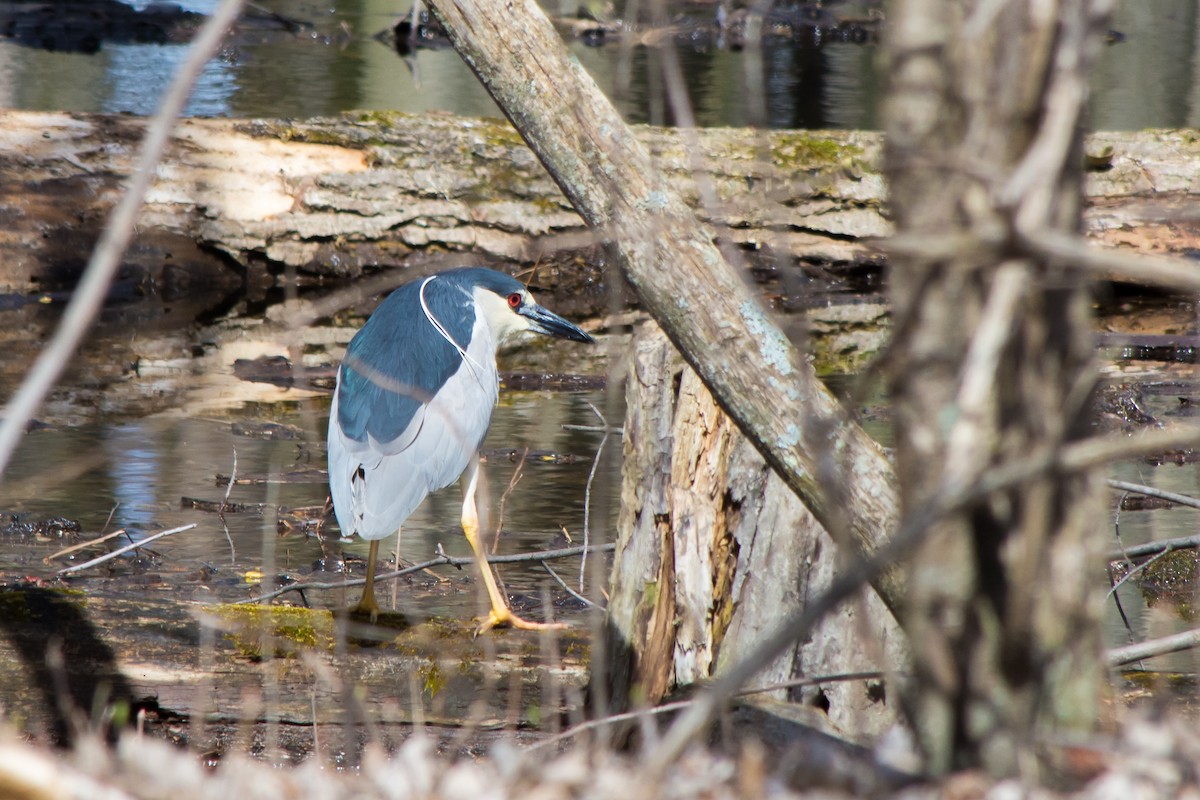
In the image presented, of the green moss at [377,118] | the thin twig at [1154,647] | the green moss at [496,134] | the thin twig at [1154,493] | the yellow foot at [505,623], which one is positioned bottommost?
the yellow foot at [505,623]

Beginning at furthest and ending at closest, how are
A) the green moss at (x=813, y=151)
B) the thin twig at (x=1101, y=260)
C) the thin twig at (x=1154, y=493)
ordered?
the green moss at (x=813, y=151) → the thin twig at (x=1154, y=493) → the thin twig at (x=1101, y=260)

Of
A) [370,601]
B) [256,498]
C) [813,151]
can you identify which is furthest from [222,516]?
[813,151]

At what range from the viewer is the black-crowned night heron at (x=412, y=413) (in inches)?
159

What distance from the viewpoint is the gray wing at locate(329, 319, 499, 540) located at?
4.03 m

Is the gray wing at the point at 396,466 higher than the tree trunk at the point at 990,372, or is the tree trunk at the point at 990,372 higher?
the tree trunk at the point at 990,372

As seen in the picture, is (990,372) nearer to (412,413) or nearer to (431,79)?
(412,413)

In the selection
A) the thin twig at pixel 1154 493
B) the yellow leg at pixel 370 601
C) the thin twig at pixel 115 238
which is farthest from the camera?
the yellow leg at pixel 370 601

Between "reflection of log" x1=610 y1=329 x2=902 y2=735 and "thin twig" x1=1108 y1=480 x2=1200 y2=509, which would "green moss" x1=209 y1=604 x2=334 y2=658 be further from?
"thin twig" x1=1108 y1=480 x2=1200 y2=509

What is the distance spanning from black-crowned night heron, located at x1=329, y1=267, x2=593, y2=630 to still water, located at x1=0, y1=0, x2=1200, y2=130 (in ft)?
24.7

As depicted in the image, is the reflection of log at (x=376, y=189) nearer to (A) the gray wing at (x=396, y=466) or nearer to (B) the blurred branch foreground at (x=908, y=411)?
(A) the gray wing at (x=396, y=466)

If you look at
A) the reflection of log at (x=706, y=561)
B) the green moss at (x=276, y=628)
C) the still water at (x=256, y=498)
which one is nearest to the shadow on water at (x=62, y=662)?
the green moss at (x=276, y=628)

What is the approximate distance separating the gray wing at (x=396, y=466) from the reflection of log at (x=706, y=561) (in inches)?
31.6

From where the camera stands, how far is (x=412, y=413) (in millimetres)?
4164

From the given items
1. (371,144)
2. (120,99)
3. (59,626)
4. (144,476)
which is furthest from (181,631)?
(120,99)
